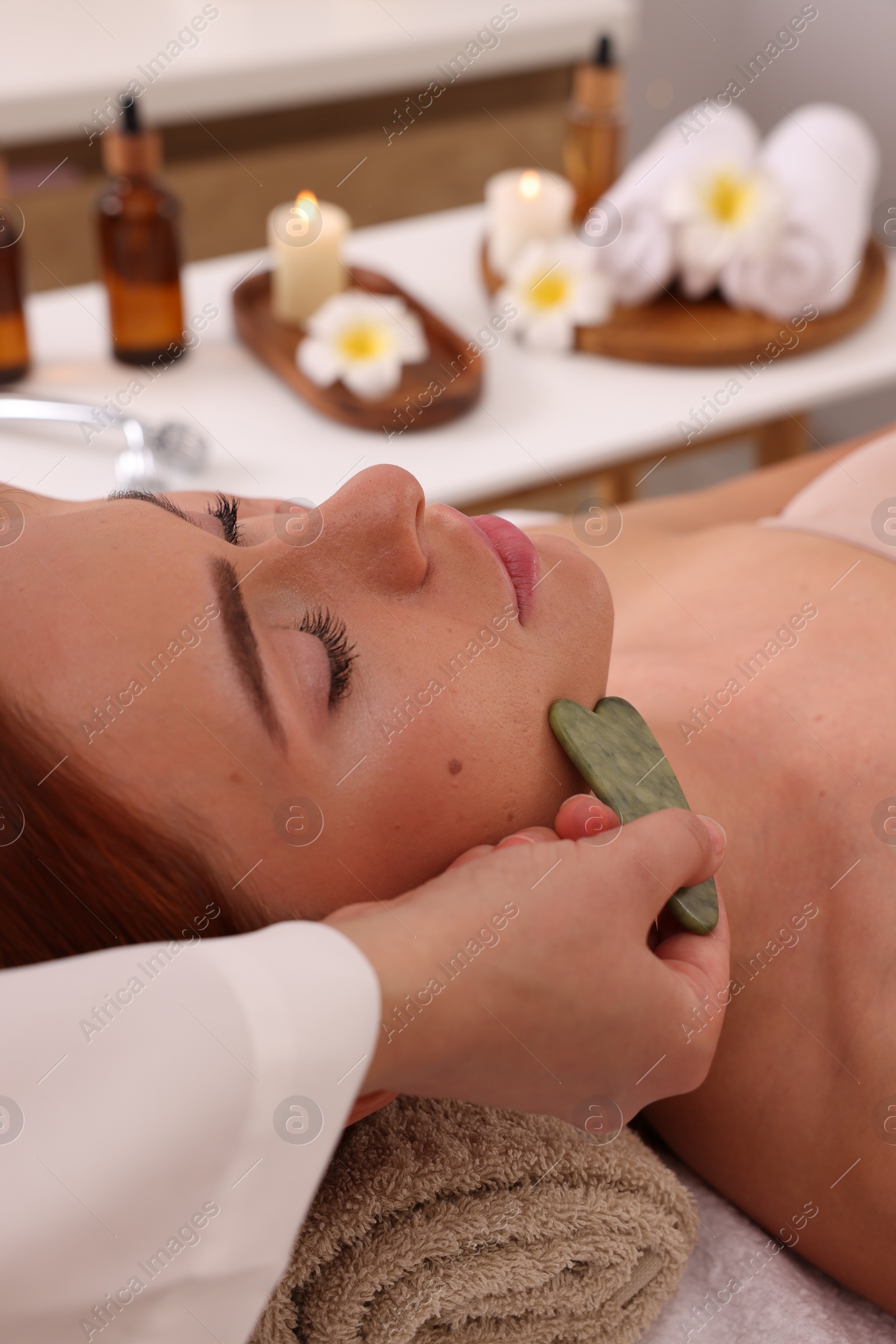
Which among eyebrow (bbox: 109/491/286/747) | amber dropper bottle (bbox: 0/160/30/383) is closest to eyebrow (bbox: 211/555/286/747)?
eyebrow (bbox: 109/491/286/747)

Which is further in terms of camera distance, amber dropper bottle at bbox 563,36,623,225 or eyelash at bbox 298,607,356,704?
amber dropper bottle at bbox 563,36,623,225

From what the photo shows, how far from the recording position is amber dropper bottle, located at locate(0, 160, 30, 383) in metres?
1.50

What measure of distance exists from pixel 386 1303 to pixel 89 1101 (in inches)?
11.6

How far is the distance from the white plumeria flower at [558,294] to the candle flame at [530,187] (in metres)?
0.09

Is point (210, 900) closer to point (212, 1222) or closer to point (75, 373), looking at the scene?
point (212, 1222)

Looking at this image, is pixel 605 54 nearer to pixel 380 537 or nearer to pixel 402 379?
pixel 402 379

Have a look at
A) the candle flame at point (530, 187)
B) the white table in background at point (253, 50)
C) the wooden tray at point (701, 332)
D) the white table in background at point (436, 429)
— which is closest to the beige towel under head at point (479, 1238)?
the white table in background at point (436, 429)

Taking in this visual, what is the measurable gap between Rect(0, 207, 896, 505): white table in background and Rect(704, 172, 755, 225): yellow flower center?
20 cm

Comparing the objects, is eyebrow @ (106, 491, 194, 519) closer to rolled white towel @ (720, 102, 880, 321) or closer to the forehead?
the forehead

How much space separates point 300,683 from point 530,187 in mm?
1281

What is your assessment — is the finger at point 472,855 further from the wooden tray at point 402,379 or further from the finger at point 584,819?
the wooden tray at point 402,379

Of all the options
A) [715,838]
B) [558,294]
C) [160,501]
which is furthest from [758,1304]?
[558,294]

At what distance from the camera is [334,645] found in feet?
2.41

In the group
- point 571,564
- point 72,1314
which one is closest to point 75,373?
point 571,564
